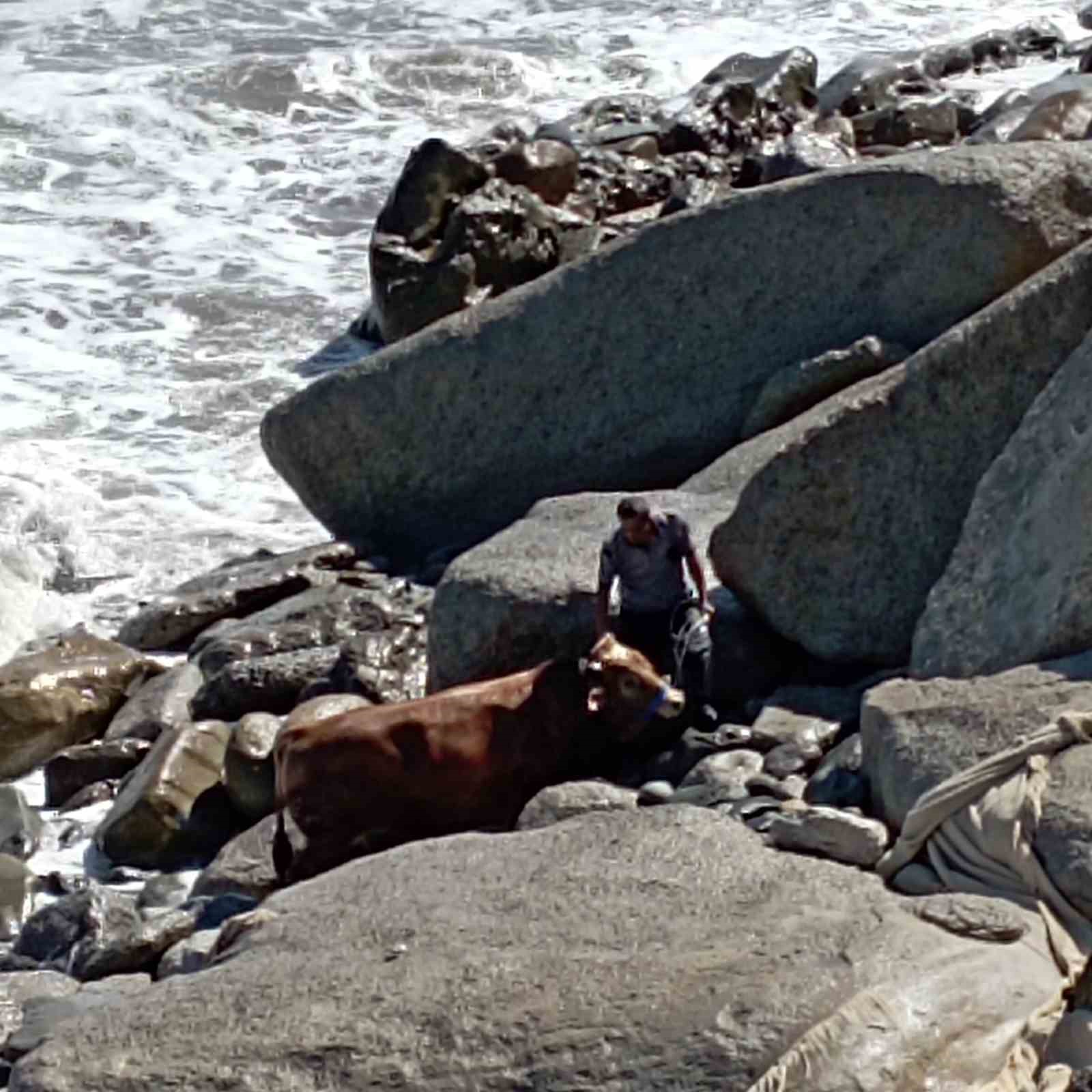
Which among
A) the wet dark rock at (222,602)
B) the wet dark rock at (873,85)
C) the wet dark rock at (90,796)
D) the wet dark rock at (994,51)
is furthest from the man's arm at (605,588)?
the wet dark rock at (994,51)

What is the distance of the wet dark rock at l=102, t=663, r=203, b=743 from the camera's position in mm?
10828

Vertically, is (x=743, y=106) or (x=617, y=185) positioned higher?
(x=743, y=106)

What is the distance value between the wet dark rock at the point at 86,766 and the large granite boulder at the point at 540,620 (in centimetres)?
132

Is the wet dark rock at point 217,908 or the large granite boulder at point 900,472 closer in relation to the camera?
the wet dark rock at point 217,908

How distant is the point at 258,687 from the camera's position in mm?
10773

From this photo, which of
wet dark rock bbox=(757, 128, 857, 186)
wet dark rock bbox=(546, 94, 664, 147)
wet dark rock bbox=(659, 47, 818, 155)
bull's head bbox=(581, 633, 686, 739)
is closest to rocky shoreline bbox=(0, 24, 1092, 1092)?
bull's head bbox=(581, 633, 686, 739)

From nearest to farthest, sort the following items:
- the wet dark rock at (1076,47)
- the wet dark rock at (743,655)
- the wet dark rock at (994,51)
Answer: the wet dark rock at (743,655) < the wet dark rock at (994,51) < the wet dark rock at (1076,47)

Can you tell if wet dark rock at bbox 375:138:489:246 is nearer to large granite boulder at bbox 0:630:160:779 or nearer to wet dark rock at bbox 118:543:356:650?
wet dark rock at bbox 118:543:356:650

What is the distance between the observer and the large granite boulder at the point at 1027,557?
815 cm

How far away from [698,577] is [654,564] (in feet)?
0.57

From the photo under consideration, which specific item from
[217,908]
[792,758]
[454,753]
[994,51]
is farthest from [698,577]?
[994,51]

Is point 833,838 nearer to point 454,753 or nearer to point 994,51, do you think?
point 454,753

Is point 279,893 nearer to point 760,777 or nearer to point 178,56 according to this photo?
point 760,777

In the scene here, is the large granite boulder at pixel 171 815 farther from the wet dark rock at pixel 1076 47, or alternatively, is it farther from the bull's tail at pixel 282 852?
the wet dark rock at pixel 1076 47
